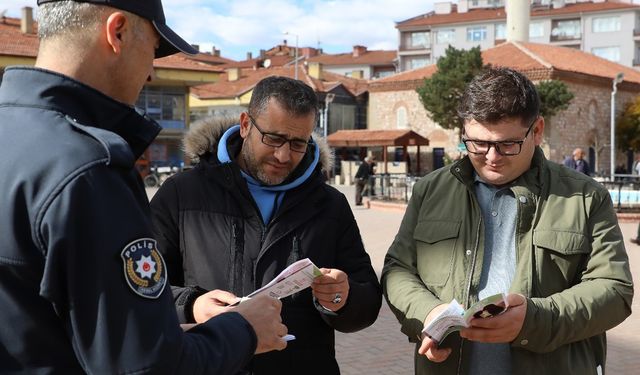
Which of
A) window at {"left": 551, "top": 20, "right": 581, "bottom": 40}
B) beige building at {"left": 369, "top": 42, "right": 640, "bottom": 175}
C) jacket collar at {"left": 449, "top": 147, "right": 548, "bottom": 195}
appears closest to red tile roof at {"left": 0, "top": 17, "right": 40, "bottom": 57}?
beige building at {"left": 369, "top": 42, "right": 640, "bottom": 175}

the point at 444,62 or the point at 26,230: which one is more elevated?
the point at 444,62

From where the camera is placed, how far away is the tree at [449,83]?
1651 inches

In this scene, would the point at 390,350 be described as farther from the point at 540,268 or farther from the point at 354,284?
the point at 540,268

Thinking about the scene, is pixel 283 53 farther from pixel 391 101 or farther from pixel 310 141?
pixel 310 141

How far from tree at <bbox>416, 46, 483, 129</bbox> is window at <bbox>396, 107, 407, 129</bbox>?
6.82 meters

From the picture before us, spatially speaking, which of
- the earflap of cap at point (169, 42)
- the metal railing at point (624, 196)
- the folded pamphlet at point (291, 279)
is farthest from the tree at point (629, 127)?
the earflap of cap at point (169, 42)

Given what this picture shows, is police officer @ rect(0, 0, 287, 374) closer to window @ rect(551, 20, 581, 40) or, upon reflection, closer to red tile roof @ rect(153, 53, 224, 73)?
red tile roof @ rect(153, 53, 224, 73)

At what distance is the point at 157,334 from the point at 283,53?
8953 centimetres

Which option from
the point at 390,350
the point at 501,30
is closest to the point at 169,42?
the point at 390,350

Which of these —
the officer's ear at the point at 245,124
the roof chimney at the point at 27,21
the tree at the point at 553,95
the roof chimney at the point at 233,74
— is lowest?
the officer's ear at the point at 245,124

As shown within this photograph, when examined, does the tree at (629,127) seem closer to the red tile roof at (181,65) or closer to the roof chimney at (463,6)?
the red tile roof at (181,65)

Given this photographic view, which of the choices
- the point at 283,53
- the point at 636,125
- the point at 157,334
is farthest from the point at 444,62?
the point at 283,53

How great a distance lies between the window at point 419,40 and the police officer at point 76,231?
265 feet

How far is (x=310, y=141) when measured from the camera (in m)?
3.38
